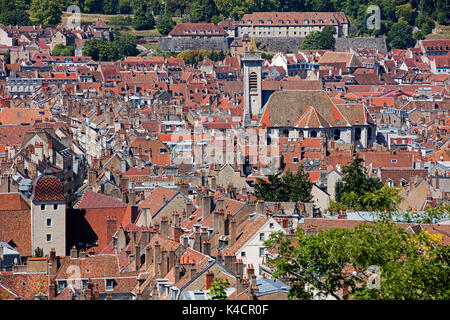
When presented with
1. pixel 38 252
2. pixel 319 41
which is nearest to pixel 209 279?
pixel 38 252

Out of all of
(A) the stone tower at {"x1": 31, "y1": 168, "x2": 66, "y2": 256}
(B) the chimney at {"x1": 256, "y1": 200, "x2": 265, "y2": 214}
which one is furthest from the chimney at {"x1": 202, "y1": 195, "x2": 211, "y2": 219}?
(A) the stone tower at {"x1": 31, "y1": 168, "x2": 66, "y2": 256}

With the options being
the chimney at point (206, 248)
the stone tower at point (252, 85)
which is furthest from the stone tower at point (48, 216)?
the stone tower at point (252, 85)

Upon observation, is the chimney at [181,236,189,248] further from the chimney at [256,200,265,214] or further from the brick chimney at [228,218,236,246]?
the chimney at [256,200,265,214]

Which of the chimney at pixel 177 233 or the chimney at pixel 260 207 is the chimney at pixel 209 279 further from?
the chimney at pixel 260 207

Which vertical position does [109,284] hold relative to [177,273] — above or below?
below

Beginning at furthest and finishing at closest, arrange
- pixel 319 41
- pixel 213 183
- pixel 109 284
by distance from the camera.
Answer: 1. pixel 319 41
2. pixel 213 183
3. pixel 109 284

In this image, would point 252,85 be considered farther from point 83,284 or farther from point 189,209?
point 83,284
